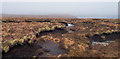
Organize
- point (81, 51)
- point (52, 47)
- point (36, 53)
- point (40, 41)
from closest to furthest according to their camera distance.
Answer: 1. point (36, 53)
2. point (81, 51)
3. point (52, 47)
4. point (40, 41)

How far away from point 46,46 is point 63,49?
3.35 metres

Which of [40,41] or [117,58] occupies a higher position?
[40,41]

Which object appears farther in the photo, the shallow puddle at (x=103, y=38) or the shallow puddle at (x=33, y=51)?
the shallow puddle at (x=103, y=38)

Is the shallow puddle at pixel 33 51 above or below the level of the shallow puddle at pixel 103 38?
below

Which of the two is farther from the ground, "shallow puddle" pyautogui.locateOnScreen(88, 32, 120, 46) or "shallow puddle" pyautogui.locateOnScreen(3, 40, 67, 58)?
"shallow puddle" pyautogui.locateOnScreen(88, 32, 120, 46)

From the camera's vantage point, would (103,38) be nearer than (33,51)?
No

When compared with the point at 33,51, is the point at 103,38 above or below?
above

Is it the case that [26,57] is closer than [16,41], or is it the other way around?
[26,57]

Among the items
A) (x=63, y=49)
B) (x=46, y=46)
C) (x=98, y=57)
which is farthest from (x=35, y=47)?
(x=98, y=57)

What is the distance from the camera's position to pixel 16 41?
19109 mm

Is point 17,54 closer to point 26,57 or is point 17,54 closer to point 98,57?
point 26,57

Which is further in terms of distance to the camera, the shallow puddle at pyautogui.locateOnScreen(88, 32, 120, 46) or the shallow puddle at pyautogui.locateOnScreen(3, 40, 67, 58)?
the shallow puddle at pyautogui.locateOnScreen(88, 32, 120, 46)

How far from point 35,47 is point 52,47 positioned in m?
3.07

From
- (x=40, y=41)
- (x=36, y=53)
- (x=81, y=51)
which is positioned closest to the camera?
(x=36, y=53)
